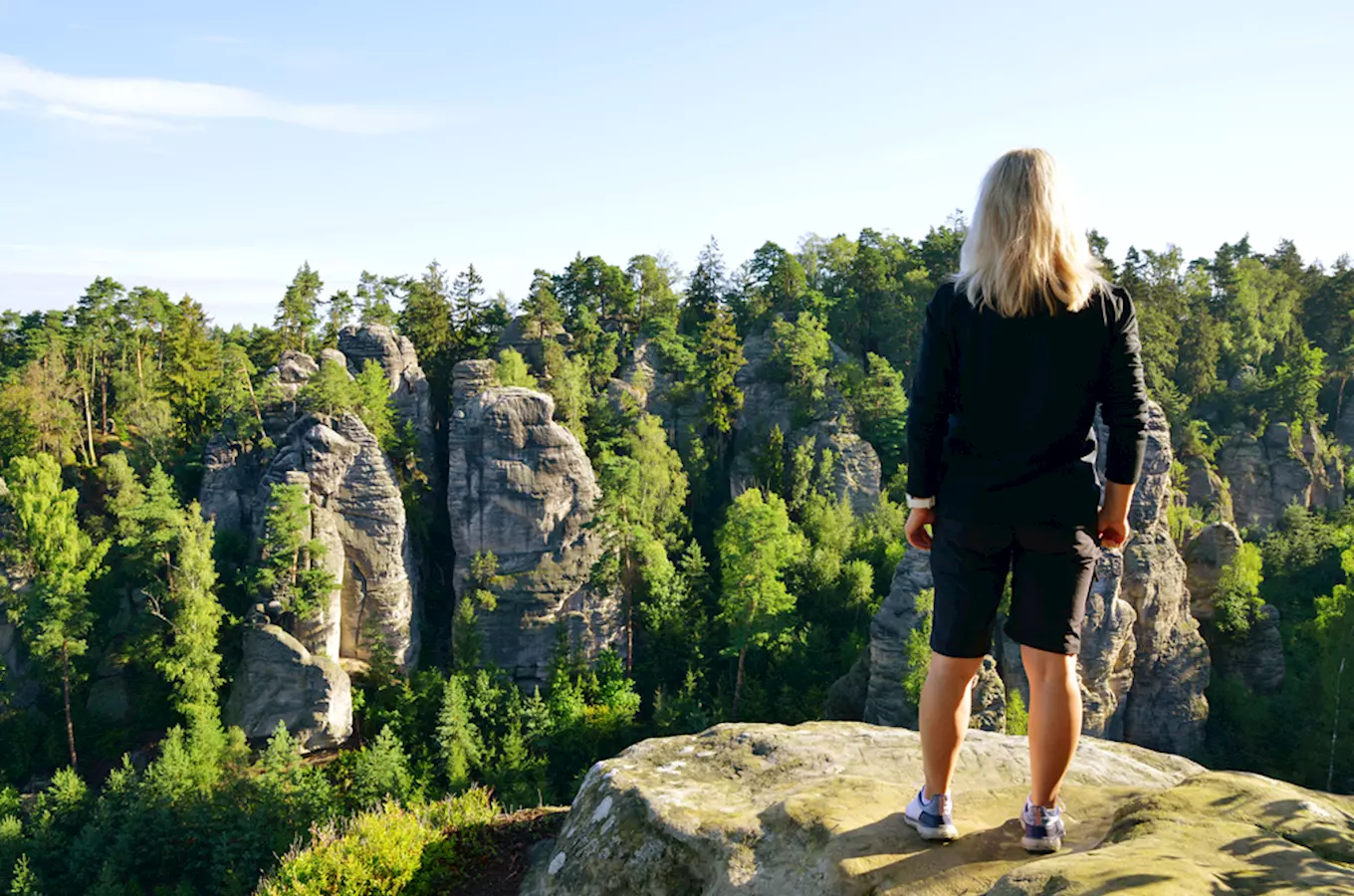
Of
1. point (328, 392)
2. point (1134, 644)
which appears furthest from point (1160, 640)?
point (328, 392)

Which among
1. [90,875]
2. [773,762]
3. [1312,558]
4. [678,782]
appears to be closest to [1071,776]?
[773,762]

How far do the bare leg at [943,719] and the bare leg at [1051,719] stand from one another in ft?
0.92

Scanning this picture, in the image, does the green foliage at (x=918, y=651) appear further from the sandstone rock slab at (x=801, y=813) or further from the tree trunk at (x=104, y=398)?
the tree trunk at (x=104, y=398)


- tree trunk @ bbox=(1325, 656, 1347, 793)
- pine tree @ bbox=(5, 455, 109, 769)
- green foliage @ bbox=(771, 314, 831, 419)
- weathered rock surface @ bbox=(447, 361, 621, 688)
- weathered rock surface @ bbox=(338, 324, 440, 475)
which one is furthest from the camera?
green foliage @ bbox=(771, 314, 831, 419)

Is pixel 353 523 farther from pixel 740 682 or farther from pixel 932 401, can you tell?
pixel 932 401

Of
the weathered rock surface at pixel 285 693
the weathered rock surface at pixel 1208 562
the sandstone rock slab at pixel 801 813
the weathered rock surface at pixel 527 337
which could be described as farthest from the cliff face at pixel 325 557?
the weathered rock surface at pixel 1208 562

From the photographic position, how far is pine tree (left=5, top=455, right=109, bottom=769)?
2733 centimetres

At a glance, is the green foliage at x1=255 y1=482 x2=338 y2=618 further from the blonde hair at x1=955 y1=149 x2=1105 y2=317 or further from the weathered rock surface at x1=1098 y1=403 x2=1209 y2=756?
the blonde hair at x1=955 y1=149 x2=1105 y2=317

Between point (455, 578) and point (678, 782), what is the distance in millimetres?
28661

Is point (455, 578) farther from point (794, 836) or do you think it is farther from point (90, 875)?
point (794, 836)

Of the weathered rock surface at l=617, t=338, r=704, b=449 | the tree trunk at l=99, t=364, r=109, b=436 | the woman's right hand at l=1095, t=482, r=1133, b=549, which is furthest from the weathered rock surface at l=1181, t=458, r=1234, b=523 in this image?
the tree trunk at l=99, t=364, r=109, b=436

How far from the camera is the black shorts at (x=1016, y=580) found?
11.6 ft

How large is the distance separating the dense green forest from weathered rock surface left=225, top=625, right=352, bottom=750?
812 millimetres

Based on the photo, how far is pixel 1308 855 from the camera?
3.41m
